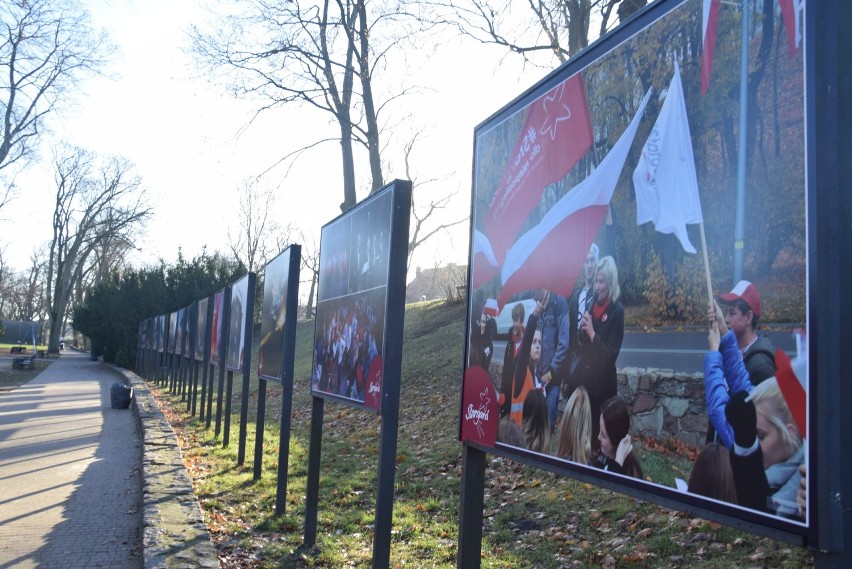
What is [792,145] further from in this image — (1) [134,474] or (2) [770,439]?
(1) [134,474]

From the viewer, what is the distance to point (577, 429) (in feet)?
10.2

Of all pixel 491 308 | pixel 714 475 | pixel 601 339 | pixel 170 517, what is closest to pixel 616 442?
pixel 601 339

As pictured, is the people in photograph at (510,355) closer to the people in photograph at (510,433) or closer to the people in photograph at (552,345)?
the people in photograph at (510,433)

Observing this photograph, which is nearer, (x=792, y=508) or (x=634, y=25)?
(x=792, y=508)

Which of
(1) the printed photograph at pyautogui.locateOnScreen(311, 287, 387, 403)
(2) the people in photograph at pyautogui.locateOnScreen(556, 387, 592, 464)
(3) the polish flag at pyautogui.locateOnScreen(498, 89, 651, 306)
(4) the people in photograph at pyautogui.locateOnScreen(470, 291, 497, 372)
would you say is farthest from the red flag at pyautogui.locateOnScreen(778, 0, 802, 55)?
(1) the printed photograph at pyautogui.locateOnScreen(311, 287, 387, 403)

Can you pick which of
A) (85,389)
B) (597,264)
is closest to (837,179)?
(597,264)

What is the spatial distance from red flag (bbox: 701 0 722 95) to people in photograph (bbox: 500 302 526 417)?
1.37 m

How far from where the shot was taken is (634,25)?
2957 mm

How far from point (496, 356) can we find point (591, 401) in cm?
89

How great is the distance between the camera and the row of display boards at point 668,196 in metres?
2.07

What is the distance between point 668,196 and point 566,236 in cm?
68

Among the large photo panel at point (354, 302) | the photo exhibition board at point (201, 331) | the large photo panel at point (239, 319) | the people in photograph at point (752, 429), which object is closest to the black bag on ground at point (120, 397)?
the photo exhibition board at point (201, 331)

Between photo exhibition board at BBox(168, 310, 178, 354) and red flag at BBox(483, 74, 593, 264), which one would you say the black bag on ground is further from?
red flag at BBox(483, 74, 593, 264)

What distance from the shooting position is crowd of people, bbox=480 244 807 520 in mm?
2160
